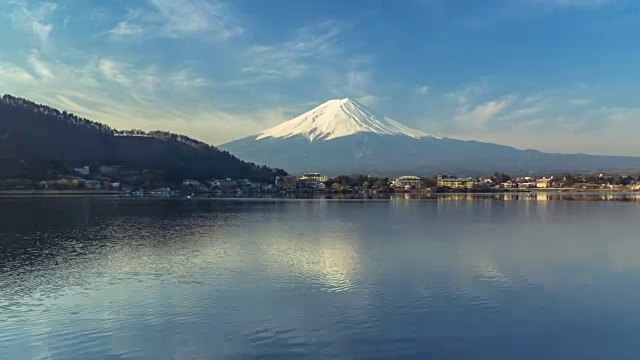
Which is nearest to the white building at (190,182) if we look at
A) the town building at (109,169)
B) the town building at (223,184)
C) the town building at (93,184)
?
the town building at (223,184)

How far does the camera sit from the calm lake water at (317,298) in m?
4.15

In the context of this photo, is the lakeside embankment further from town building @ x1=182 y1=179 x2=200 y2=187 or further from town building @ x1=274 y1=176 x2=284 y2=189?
town building @ x1=274 y1=176 x2=284 y2=189

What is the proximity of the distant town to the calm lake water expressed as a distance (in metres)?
29.0

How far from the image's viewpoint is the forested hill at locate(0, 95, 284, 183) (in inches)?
1495

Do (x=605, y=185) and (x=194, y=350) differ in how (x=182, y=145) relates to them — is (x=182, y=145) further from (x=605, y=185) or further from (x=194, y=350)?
(x=194, y=350)

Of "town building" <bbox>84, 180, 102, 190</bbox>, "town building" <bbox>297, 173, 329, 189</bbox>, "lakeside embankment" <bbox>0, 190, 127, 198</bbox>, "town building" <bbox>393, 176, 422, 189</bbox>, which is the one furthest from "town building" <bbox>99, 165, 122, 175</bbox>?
"town building" <bbox>393, 176, 422, 189</bbox>

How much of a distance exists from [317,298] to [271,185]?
46.0m

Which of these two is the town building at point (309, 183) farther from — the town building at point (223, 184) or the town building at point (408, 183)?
the town building at point (408, 183)

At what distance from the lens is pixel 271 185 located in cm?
5141

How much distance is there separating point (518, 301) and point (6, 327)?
16.0ft

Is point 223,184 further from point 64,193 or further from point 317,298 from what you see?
point 317,298

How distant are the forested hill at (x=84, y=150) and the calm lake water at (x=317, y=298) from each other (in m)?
30.7

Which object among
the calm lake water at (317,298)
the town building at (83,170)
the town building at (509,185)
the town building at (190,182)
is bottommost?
the calm lake water at (317,298)

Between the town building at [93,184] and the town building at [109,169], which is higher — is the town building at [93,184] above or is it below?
below
